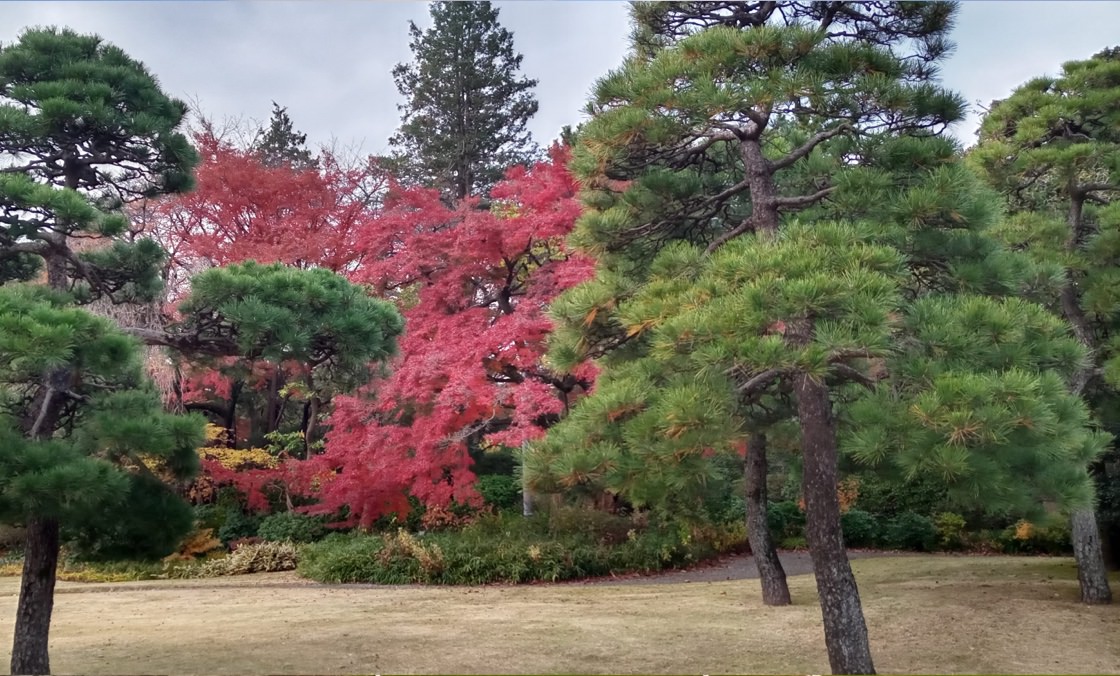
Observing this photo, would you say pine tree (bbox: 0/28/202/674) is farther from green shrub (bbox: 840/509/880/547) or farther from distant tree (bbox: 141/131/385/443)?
green shrub (bbox: 840/509/880/547)

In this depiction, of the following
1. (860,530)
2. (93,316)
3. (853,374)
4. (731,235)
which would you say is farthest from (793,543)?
(93,316)

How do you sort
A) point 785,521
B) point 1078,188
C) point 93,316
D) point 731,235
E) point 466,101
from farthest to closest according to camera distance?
point 466,101, point 785,521, point 1078,188, point 731,235, point 93,316

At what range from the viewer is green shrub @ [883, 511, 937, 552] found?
13.3 meters

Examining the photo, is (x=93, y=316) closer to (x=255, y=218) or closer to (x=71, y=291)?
(x=71, y=291)

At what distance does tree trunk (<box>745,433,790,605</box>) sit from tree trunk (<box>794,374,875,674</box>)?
123 inches

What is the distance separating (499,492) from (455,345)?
446cm

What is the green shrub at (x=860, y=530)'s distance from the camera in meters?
13.5

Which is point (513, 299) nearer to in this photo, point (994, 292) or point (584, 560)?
point (584, 560)

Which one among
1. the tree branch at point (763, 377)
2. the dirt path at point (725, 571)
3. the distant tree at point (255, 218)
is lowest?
the dirt path at point (725, 571)

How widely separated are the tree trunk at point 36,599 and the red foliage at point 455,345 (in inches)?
193

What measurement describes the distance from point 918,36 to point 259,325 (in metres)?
4.24

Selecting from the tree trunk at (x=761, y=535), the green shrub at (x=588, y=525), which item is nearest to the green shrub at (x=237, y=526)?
the green shrub at (x=588, y=525)

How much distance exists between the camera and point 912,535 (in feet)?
44.0

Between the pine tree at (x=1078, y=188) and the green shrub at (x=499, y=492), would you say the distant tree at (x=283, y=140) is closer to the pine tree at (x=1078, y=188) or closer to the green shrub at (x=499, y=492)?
the green shrub at (x=499, y=492)
